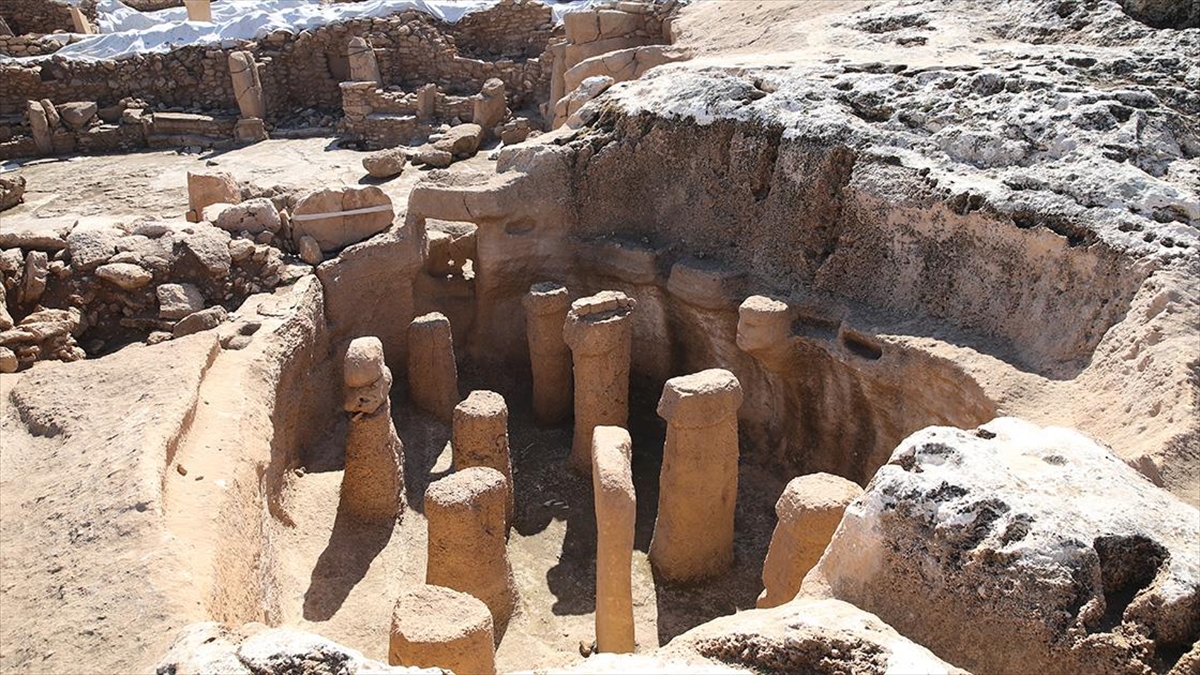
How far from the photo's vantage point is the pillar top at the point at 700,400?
19.1 feet

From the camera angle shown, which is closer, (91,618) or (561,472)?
(91,618)

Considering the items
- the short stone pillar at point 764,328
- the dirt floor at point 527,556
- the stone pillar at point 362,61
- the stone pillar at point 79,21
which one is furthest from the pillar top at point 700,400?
the stone pillar at point 79,21

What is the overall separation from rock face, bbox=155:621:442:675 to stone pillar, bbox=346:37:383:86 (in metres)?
14.1

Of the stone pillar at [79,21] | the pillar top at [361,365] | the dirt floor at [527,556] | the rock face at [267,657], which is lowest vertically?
the dirt floor at [527,556]

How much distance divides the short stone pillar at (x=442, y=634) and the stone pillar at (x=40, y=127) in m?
12.9

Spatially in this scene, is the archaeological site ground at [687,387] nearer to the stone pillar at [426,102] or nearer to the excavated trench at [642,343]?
the excavated trench at [642,343]

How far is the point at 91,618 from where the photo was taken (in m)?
3.82

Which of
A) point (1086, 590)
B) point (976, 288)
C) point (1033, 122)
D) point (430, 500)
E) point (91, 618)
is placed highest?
point (1033, 122)

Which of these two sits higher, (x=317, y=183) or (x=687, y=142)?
(x=687, y=142)

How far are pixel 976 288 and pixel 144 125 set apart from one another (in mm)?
13354

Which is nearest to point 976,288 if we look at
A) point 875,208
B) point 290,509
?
point 875,208

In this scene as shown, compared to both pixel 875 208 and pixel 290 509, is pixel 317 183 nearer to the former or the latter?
pixel 290 509

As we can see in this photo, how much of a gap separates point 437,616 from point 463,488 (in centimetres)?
113

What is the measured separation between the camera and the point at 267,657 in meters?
2.49
